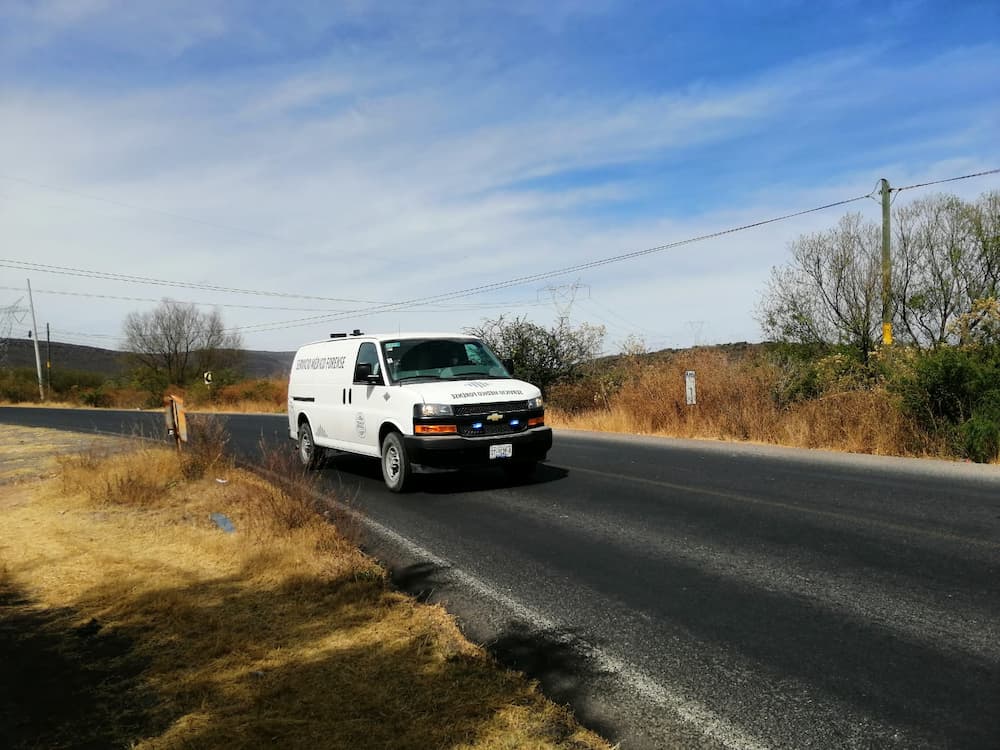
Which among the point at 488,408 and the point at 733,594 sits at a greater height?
the point at 488,408

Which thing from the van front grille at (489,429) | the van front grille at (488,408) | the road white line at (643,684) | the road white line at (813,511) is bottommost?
the road white line at (813,511)

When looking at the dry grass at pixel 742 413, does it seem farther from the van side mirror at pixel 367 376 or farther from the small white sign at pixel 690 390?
the van side mirror at pixel 367 376

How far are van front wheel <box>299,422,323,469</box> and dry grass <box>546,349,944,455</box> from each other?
8.72 meters

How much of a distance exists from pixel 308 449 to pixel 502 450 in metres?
4.33

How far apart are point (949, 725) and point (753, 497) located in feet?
17.6

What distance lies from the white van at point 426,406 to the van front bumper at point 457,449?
0.04ft

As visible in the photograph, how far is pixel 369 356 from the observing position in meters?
10.4

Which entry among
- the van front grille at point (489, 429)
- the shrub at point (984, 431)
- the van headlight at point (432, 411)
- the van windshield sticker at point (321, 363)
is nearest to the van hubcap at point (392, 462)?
the van headlight at point (432, 411)

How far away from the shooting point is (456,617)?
470 centimetres

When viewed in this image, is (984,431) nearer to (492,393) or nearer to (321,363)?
(492,393)

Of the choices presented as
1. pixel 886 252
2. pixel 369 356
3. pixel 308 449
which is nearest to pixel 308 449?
pixel 308 449

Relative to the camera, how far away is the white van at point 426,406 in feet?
29.5

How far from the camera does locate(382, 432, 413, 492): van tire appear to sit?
362 inches

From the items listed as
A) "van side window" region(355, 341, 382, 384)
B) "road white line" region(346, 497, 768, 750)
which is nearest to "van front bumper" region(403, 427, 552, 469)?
"van side window" region(355, 341, 382, 384)
